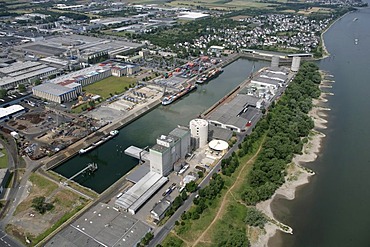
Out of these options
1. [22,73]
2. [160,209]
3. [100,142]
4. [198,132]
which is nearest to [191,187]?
[160,209]

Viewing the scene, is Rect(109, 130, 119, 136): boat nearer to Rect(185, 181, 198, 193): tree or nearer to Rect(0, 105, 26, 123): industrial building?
Rect(185, 181, 198, 193): tree

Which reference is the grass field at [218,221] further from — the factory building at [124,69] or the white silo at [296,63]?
the white silo at [296,63]

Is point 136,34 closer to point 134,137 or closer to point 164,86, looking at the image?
point 164,86

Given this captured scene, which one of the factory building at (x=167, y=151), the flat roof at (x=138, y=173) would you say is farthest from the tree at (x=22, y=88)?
the factory building at (x=167, y=151)

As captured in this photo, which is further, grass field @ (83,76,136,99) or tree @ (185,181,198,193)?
grass field @ (83,76,136,99)

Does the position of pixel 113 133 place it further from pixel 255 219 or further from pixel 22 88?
pixel 22 88

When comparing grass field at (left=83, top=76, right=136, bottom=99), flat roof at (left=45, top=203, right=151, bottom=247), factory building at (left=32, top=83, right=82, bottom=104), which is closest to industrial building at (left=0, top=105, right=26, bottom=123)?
factory building at (left=32, top=83, right=82, bottom=104)
